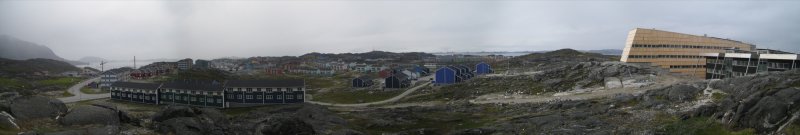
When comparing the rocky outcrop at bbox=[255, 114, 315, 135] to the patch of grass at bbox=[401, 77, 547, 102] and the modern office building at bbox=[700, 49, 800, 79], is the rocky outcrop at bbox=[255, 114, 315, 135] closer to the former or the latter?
the patch of grass at bbox=[401, 77, 547, 102]

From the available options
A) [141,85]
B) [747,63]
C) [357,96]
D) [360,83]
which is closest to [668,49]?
[747,63]

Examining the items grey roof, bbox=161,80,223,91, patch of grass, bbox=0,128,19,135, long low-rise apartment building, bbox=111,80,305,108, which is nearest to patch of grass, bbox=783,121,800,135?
patch of grass, bbox=0,128,19,135

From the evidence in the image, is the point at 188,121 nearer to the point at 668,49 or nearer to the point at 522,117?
the point at 522,117

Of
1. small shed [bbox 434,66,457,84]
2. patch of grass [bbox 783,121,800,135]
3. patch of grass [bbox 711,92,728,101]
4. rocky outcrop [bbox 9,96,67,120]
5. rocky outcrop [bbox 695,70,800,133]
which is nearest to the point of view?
patch of grass [bbox 783,121,800,135]

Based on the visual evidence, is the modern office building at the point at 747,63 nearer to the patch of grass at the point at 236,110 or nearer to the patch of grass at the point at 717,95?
the patch of grass at the point at 717,95

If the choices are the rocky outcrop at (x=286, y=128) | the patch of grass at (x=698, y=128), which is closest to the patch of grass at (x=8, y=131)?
the rocky outcrop at (x=286, y=128)

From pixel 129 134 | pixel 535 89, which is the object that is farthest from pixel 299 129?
pixel 535 89
